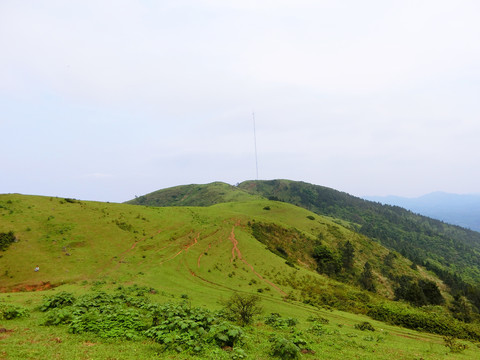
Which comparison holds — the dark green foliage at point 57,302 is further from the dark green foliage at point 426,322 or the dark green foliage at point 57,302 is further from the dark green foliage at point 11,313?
the dark green foliage at point 426,322

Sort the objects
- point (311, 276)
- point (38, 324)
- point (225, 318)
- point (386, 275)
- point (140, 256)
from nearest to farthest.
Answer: point (38, 324)
point (225, 318)
point (140, 256)
point (311, 276)
point (386, 275)

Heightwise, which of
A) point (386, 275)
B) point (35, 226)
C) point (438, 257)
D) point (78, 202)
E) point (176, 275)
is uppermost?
point (78, 202)

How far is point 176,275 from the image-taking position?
112 feet

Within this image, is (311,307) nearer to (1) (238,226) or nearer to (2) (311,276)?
(2) (311,276)

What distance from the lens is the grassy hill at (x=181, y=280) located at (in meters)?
13.3

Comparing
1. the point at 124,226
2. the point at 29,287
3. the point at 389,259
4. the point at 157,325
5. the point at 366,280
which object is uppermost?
the point at 124,226

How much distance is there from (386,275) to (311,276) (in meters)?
35.9

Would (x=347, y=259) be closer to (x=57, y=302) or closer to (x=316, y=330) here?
(x=316, y=330)

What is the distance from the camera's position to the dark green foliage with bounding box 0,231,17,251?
31811 mm

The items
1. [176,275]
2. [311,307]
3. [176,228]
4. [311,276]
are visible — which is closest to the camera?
[311,307]

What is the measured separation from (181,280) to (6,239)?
24840mm

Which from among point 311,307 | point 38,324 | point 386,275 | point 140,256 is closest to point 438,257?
point 386,275

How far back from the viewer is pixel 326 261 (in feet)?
187

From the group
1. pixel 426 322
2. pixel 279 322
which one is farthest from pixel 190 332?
pixel 426 322
